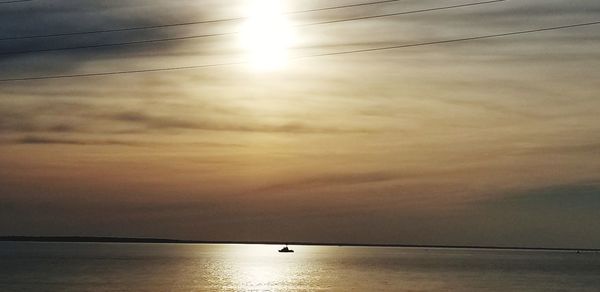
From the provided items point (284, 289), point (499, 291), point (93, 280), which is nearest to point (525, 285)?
point (499, 291)

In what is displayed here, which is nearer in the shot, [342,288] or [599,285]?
[342,288]

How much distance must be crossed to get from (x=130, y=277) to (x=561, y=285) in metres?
93.9

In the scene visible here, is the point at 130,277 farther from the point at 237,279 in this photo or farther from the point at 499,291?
the point at 499,291

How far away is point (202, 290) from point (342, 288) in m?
26.9

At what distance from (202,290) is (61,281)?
34.1 metres

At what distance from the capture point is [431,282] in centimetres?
19262

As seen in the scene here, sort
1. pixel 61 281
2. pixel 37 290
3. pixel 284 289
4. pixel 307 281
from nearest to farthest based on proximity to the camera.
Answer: pixel 37 290 < pixel 284 289 < pixel 61 281 < pixel 307 281

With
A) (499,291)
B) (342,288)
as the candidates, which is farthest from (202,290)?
(499,291)

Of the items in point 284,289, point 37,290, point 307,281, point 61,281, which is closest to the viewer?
point 37,290

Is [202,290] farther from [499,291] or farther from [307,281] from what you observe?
[499,291]

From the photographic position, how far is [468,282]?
198 metres

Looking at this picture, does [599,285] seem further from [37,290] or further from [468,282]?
[37,290]

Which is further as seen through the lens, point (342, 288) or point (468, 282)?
point (468, 282)

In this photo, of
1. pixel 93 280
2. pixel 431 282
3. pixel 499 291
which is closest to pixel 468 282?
pixel 431 282
